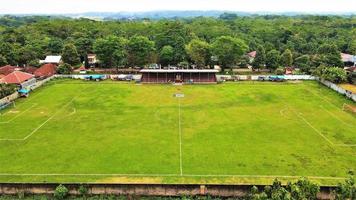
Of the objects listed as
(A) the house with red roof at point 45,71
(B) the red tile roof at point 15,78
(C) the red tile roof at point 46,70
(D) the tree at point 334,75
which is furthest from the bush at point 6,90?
(D) the tree at point 334,75

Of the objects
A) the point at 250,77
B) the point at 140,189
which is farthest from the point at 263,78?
the point at 140,189

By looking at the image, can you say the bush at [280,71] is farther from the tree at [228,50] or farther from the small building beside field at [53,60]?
the small building beside field at [53,60]

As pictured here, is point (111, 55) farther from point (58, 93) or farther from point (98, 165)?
point (98, 165)

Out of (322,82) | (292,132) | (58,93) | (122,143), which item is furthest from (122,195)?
(322,82)

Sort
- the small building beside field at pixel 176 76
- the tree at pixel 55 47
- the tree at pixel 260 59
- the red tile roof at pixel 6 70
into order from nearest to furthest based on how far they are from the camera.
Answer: the small building beside field at pixel 176 76 → the red tile roof at pixel 6 70 → the tree at pixel 260 59 → the tree at pixel 55 47

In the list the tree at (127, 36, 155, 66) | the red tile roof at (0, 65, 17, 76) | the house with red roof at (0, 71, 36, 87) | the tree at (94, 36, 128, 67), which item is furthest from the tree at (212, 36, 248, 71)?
the red tile roof at (0, 65, 17, 76)

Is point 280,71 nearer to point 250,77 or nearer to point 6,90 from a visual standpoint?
point 250,77

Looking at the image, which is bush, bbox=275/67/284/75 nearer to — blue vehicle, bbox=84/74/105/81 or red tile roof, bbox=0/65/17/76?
blue vehicle, bbox=84/74/105/81
